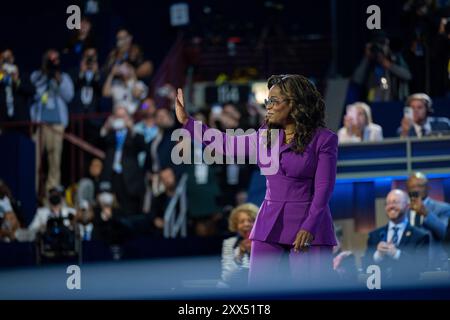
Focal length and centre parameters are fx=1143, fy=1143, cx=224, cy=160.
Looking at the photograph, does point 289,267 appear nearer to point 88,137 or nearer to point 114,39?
point 88,137

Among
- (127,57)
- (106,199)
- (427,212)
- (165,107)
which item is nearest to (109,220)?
(106,199)

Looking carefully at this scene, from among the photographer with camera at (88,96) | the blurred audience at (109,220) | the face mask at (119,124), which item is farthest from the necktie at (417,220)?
the photographer with camera at (88,96)

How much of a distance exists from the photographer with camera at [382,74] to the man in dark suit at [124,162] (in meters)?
2.51

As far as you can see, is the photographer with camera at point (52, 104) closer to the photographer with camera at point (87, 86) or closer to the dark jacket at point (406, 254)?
the photographer with camera at point (87, 86)

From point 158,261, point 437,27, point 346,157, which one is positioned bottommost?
point 158,261

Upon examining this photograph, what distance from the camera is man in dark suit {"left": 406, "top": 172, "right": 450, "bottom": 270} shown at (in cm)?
861

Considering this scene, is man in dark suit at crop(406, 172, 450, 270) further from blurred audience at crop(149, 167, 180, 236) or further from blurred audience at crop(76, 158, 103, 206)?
blurred audience at crop(76, 158, 103, 206)

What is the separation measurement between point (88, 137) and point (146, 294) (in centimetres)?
719

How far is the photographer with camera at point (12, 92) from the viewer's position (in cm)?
1311

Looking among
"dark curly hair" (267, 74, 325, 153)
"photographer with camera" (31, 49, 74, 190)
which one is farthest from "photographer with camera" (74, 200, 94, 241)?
"dark curly hair" (267, 74, 325, 153)
